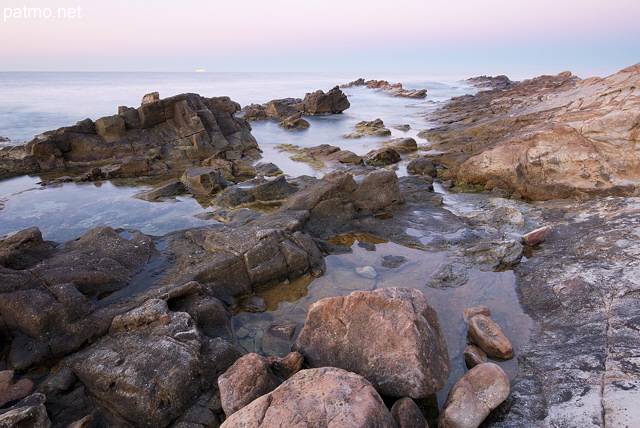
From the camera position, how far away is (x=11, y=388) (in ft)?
17.8

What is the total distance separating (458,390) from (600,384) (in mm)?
1834

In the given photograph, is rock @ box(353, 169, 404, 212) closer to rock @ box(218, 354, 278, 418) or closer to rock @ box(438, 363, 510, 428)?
rock @ box(438, 363, 510, 428)

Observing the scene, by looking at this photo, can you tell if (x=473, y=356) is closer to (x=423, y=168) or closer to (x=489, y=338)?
(x=489, y=338)

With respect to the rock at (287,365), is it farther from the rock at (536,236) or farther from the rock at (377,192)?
the rock at (377,192)

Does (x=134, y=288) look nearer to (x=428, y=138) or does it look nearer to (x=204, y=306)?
(x=204, y=306)

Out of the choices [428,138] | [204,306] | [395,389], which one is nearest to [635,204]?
[395,389]

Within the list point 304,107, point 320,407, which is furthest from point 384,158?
point 304,107

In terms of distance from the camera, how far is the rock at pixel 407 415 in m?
4.49

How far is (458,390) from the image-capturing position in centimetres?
500

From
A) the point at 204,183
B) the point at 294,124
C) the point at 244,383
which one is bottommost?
the point at 204,183

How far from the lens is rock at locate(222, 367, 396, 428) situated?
384 centimetres

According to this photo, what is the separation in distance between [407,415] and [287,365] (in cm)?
196

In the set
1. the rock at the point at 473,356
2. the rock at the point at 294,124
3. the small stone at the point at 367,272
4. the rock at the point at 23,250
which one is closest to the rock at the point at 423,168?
A: the small stone at the point at 367,272

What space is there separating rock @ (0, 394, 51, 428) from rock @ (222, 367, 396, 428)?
2670 mm
